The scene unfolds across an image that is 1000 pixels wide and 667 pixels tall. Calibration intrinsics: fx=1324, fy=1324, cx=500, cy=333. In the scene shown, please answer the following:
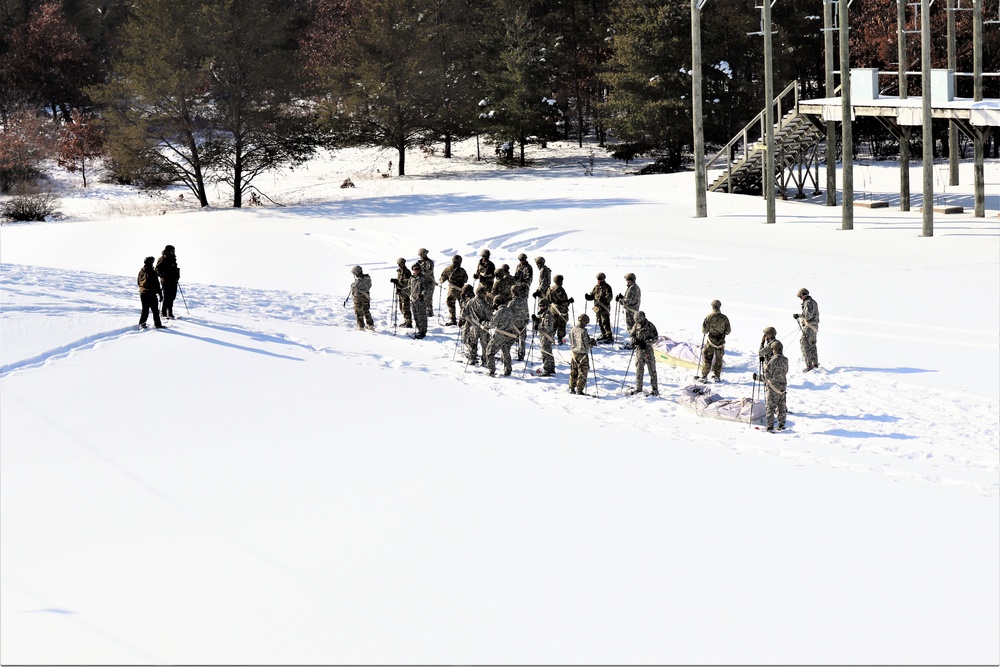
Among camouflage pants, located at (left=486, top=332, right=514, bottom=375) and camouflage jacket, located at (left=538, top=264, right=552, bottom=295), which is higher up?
camouflage jacket, located at (left=538, top=264, right=552, bottom=295)

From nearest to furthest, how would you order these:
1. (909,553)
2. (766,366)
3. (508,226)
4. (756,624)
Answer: (756,624), (909,553), (766,366), (508,226)

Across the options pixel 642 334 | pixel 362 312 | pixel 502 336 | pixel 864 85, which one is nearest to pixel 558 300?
pixel 502 336

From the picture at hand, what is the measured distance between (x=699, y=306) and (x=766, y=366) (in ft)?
22.8

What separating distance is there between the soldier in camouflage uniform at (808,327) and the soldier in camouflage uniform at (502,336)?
13.8 ft

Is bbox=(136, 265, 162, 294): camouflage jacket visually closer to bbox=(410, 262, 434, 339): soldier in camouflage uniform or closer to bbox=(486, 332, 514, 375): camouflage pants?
bbox=(410, 262, 434, 339): soldier in camouflage uniform

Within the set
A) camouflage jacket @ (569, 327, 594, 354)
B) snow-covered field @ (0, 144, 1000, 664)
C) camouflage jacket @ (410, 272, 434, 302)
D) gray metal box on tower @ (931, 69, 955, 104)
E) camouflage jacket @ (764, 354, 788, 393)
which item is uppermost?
gray metal box on tower @ (931, 69, 955, 104)

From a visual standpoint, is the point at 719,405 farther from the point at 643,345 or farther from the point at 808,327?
the point at 808,327

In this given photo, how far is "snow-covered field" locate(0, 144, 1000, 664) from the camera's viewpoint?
34.0ft

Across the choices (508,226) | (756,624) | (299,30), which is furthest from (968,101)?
(299,30)

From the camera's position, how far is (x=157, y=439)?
1548cm

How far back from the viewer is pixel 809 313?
19.0 metres

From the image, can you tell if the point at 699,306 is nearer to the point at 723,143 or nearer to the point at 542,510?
the point at 542,510

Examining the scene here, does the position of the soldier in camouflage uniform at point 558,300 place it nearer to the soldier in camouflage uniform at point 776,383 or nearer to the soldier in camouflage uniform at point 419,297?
the soldier in camouflage uniform at point 419,297

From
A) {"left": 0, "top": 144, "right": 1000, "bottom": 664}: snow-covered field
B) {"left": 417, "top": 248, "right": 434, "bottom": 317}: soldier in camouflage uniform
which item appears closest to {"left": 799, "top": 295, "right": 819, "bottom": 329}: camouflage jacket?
{"left": 0, "top": 144, "right": 1000, "bottom": 664}: snow-covered field
